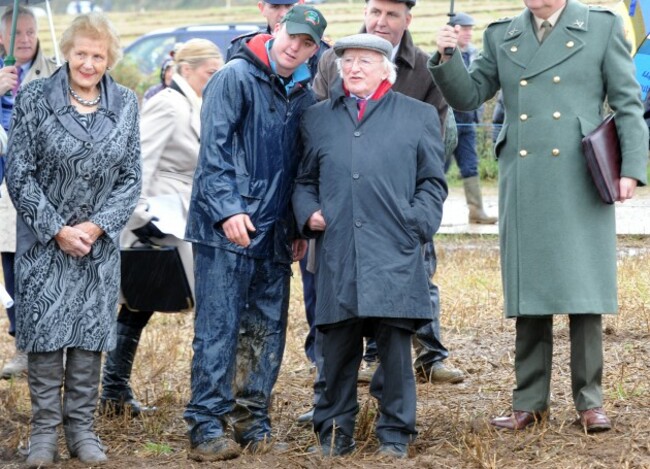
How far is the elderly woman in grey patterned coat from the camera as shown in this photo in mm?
5453

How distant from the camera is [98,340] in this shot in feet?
18.2

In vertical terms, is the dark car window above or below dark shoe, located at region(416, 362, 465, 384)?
above

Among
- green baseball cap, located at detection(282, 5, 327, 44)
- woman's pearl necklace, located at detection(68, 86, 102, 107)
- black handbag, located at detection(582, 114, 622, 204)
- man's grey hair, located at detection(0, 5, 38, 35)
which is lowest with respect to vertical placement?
black handbag, located at detection(582, 114, 622, 204)

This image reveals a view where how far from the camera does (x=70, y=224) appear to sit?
218 inches

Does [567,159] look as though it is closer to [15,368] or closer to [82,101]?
[82,101]

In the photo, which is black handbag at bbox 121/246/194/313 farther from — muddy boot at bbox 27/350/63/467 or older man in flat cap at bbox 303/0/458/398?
older man in flat cap at bbox 303/0/458/398

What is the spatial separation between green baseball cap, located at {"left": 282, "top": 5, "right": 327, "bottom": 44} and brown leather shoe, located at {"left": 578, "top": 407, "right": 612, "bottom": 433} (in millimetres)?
2026

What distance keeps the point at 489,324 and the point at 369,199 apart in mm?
3242

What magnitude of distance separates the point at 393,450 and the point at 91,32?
7.30 ft

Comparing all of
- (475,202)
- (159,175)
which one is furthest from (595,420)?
(475,202)

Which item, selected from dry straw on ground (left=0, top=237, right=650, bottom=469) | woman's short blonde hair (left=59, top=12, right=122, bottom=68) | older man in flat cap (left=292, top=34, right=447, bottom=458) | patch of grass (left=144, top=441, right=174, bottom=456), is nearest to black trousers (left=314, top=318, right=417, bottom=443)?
older man in flat cap (left=292, top=34, right=447, bottom=458)

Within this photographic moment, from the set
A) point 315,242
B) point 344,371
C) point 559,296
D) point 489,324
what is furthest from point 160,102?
A: point 489,324

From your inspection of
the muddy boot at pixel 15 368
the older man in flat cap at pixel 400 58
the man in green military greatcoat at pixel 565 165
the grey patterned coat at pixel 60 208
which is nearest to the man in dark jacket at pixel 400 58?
the older man in flat cap at pixel 400 58

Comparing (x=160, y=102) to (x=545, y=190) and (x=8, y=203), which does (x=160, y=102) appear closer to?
(x=8, y=203)
